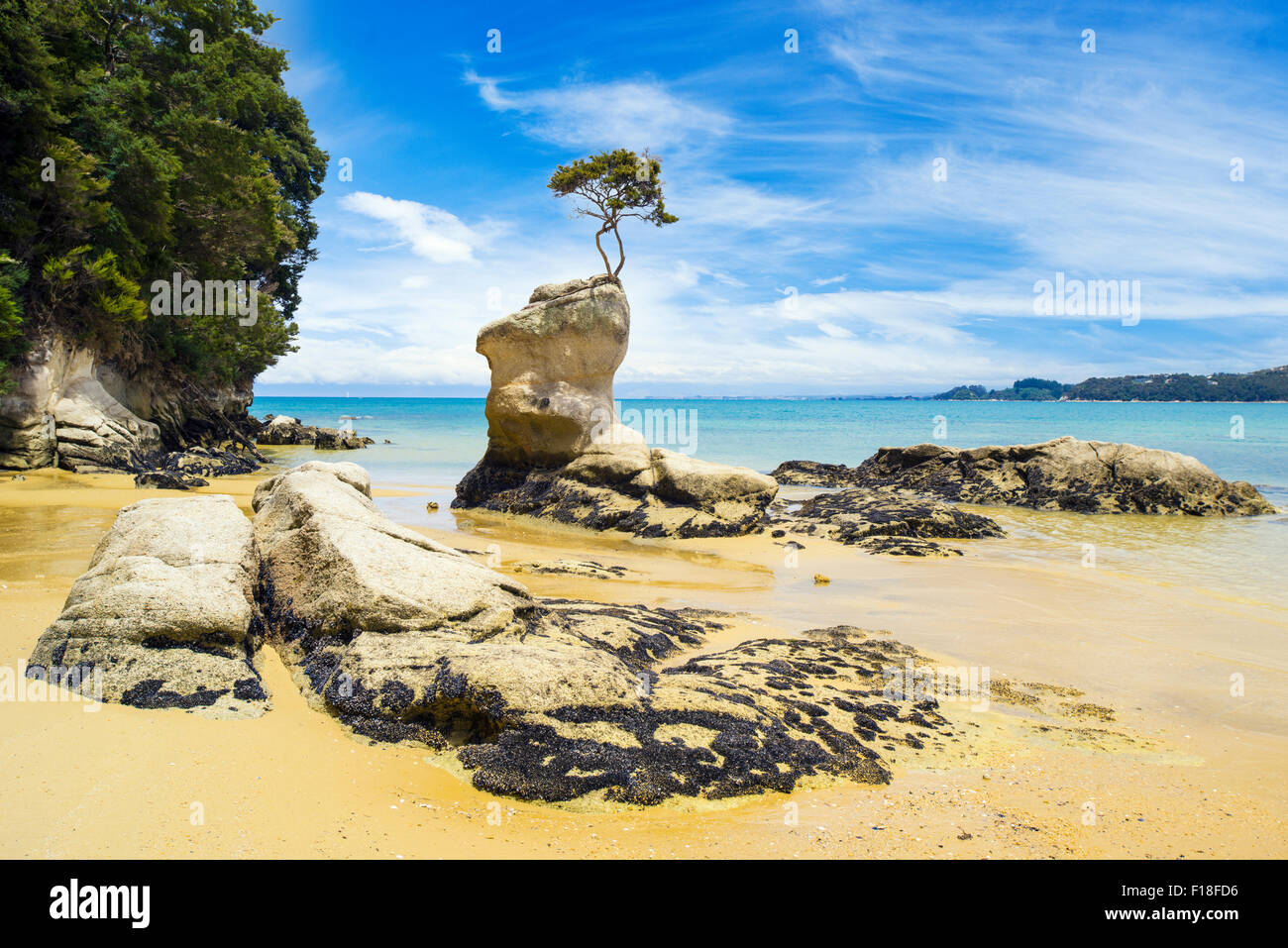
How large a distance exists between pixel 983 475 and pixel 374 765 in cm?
→ 2117

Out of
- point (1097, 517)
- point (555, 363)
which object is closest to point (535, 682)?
point (555, 363)

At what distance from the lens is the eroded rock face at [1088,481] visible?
18484 millimetres

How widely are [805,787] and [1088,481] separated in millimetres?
19371

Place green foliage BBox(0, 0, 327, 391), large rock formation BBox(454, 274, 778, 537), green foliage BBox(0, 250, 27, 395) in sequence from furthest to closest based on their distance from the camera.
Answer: large rock formation BBox(454, 274, 778, 537)
green foliage BBox(0, 0, 327, 391)
green foliage BBox(0, 250, 27, 395)

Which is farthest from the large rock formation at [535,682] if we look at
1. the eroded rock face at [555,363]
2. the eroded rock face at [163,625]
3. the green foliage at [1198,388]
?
the green foliage at [1198,388]

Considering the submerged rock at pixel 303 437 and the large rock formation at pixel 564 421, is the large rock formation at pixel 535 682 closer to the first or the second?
the large rock formation at pixel 564 421

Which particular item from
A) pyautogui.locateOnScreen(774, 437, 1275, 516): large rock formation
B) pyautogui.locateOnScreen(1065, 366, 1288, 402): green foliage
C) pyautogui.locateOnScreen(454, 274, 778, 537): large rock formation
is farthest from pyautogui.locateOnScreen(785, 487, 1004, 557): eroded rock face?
pyautogui.locateOnScreen(1065, 366, 1288, 402): green foliage

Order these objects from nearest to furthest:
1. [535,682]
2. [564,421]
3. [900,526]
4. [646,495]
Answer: [535,682] → [900,526] → [646,495] → [564,421]

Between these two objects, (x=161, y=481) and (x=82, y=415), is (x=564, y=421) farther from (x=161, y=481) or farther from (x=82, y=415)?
(x=82, y=415)

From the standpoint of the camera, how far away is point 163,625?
4.69 meters

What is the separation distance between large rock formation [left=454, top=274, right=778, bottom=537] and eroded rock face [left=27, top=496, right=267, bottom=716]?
416 inches

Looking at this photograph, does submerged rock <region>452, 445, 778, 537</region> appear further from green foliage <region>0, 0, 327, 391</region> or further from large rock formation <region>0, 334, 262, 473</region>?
green foliage <region>0, 0, 327, 391</region>

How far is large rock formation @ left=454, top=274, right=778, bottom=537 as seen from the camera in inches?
637

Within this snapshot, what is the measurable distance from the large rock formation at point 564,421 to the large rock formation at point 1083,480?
9.14m
